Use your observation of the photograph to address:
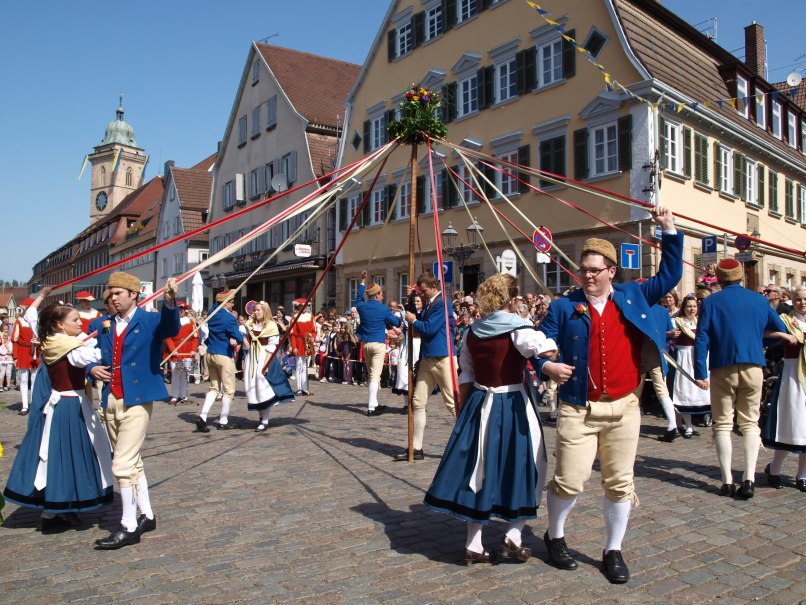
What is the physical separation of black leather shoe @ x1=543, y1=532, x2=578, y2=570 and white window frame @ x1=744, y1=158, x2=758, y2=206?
70.6ft

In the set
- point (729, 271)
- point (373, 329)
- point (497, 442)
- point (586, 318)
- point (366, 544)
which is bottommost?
point (366, 544)

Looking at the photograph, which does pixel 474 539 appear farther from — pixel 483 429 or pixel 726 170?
pixel 726 170

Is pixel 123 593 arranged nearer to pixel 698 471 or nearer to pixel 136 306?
pixel 136 306

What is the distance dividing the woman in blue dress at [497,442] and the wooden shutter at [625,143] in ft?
51.1

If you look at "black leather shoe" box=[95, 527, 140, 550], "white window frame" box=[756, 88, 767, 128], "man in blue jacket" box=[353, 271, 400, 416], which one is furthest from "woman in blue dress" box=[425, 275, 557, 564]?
"white window frame" box=[756, 88, 767, 128]

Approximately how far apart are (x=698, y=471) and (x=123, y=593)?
5.58 meters

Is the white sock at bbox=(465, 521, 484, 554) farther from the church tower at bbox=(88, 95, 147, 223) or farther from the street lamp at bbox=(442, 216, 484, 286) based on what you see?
the church tower at bbox=(88, 95, 147, 223)

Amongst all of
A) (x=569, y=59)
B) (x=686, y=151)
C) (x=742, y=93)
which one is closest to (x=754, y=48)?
(x=742, y=93)

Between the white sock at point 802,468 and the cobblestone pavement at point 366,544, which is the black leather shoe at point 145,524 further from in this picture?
the white sock at point 802,468

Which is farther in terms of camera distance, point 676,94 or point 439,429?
point 676,94

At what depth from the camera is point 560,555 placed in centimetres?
455

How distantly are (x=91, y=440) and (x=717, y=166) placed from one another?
20.5m

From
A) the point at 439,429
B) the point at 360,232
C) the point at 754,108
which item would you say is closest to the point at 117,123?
the point at 360,232

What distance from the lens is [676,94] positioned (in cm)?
1931
